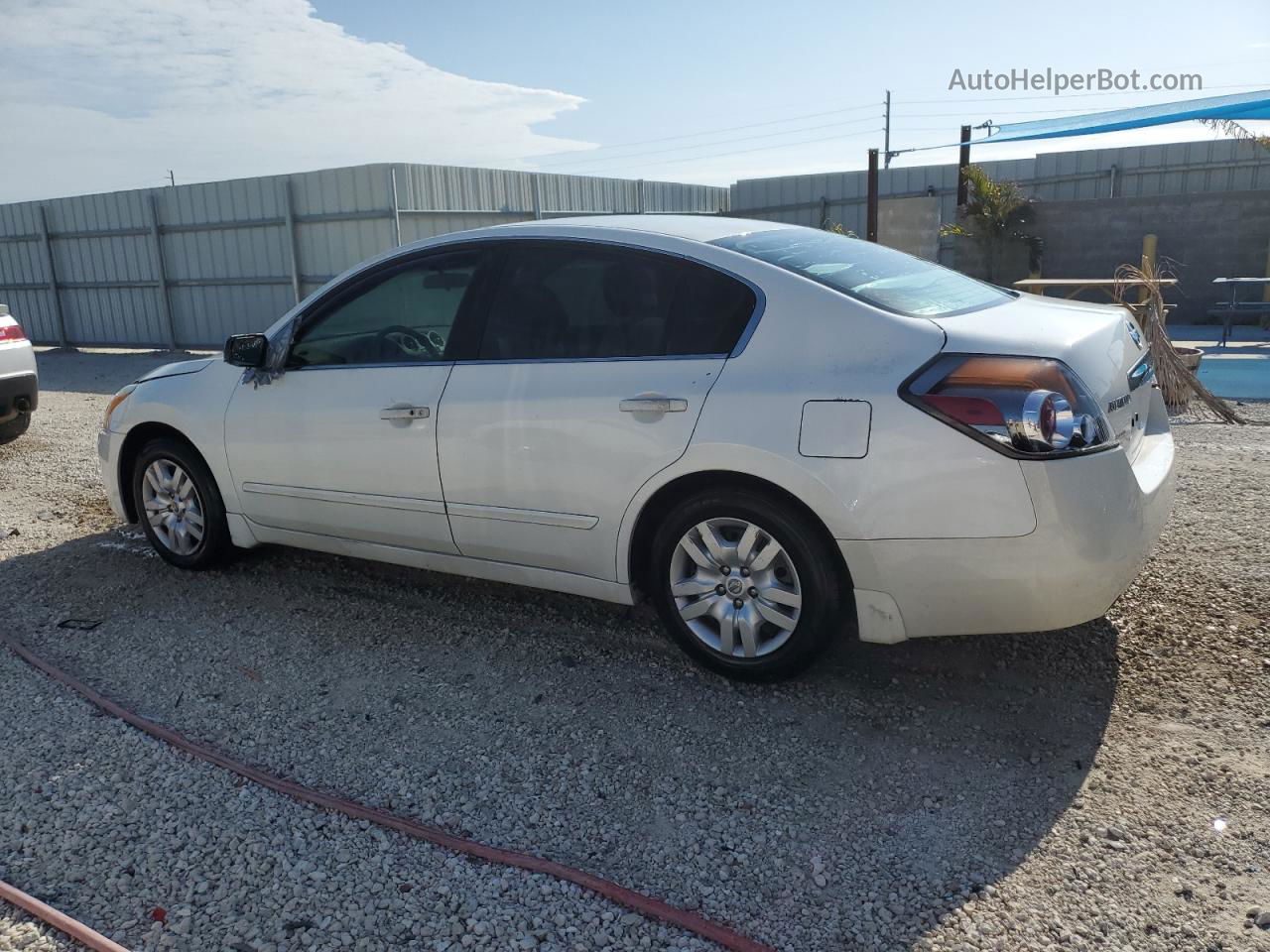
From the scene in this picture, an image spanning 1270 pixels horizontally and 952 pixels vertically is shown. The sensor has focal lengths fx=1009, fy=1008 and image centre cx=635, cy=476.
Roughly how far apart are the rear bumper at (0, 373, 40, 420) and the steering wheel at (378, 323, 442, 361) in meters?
5.53

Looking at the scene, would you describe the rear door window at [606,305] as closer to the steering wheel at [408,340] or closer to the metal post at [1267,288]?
the steering wheel at [408,340]

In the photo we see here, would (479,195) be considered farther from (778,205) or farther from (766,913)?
(766,913)

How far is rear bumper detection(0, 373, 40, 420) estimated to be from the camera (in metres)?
8.17

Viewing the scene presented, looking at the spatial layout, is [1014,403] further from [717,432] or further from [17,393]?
[17,393]

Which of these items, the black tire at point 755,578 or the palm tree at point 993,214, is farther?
the palm tree at point 993,214

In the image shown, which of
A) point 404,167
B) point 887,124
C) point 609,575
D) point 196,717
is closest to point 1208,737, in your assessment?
point 609,575

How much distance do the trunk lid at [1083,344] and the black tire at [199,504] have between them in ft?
11.2

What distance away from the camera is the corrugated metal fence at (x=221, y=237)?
16.1 m

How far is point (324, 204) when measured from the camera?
1627 centimetres

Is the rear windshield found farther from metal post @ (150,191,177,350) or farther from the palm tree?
metal post @ (150,191,177,350)

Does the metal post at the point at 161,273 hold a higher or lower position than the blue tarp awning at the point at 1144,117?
lower

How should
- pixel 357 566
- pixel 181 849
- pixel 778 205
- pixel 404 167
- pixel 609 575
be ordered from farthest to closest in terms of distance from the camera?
pixel 778 205, pixel 404 167, pixel 357 566, pixel 609 575, pixel 181 849

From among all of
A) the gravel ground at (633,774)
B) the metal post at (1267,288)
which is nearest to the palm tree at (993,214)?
the metal post at (1267,288)

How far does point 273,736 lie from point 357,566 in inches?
70.5
